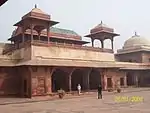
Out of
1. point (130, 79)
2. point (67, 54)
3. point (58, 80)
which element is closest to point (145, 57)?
point (130, 79)

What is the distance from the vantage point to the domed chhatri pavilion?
70.2 feet

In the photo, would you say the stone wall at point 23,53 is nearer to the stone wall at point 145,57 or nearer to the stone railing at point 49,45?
the stone railing at point 49,45

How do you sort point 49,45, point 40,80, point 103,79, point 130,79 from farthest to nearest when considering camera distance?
point 130,79 < point 103,79 < point 49,45 < point 40,80

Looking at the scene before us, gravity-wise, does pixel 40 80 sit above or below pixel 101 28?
below

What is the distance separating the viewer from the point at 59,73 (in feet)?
88.9

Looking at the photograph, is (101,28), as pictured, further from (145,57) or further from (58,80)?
(145,57)

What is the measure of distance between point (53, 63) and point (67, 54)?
3.89 metres

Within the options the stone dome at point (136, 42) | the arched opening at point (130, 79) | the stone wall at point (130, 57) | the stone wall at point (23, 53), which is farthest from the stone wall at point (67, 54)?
the stone dome at point (136, 42)

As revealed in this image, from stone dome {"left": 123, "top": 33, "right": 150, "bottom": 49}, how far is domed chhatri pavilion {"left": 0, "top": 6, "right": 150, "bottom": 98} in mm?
6673

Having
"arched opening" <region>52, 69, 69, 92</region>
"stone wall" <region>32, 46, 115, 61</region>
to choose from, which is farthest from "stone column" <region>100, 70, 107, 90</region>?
"arched opening" <region>52, 69, 69, 92</region>

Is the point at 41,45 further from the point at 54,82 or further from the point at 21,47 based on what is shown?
the point at 54,82

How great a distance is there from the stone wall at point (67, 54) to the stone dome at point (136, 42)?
42.0 feet

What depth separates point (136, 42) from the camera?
41406 millimetres

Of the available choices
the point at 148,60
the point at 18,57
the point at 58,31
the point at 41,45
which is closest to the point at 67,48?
the point at 41,45
